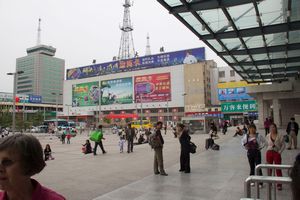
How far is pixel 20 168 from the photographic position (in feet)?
5.03

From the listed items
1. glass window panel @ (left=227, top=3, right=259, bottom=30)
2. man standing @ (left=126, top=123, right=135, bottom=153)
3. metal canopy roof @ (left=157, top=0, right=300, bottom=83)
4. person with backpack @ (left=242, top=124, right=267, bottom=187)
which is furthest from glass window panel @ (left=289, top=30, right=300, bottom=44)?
man standing @ (left=126, top=123, right=135, bottom=153)

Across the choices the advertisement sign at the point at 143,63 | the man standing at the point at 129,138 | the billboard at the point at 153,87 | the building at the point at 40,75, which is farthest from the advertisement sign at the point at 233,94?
the man standing at the point at 129,138

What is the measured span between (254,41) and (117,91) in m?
89.6

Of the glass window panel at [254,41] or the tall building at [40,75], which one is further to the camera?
the tall building at [40,75]

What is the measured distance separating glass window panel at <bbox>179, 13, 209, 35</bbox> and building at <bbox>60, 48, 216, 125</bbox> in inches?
2566

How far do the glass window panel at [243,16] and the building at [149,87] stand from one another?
65748 millimetres

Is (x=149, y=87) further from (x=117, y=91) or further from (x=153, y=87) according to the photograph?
(x=117, y=91)

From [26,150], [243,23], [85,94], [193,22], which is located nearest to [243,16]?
[243,23]

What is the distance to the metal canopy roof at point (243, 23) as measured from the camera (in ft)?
28.6

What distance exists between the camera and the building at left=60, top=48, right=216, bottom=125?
85.6m

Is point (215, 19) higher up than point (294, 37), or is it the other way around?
point (215, 19)

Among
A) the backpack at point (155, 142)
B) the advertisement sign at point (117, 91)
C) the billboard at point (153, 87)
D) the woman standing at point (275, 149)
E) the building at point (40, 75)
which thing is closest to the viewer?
the woman standing at point (275, 149)

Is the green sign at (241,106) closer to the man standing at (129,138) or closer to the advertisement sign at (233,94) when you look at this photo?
the man standing at (129,138)

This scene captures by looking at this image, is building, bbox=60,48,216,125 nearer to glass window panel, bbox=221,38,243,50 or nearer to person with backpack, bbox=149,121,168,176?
glass window panel, bbox=221,38,243,50
